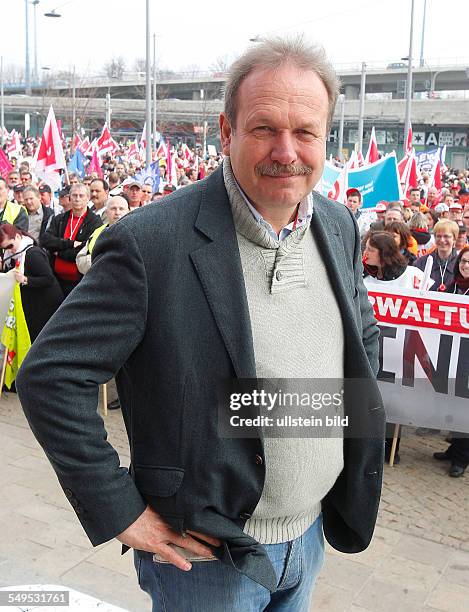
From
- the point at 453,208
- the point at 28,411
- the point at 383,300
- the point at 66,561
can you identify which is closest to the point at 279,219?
the point at 28,411

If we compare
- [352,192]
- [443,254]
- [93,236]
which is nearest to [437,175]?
[352,192]

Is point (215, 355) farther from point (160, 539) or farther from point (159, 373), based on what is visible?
point (160, 539)

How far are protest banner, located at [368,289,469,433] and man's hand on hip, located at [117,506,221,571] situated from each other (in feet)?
12.9

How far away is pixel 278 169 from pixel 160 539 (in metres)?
0.90

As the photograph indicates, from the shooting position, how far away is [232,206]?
1.70 m

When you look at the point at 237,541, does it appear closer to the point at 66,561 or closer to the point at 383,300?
the point at 66,561

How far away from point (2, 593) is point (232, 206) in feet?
6.95

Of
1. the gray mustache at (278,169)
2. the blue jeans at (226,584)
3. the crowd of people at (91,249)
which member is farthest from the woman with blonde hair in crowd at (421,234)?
the gray mustache at (278,169)

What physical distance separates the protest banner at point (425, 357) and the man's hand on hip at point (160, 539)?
392cm

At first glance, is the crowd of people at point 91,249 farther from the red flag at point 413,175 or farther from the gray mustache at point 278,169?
the red flag at point 413,175

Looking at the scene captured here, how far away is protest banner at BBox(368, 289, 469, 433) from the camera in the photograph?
17.1 feet

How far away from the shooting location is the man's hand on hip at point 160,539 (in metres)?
1.65

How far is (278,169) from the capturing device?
5.29 feet

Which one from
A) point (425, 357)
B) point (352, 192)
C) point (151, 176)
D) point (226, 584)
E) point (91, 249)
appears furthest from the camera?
point (151, 176)
